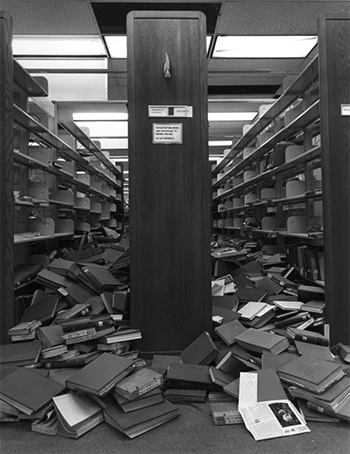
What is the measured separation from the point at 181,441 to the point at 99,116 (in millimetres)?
6207

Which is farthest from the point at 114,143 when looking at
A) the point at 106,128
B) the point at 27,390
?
the point at 27,390

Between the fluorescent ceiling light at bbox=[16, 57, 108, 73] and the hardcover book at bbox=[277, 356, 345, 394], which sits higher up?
the fluorescent ceiling light at bbox=[16, 57, 108, 73]

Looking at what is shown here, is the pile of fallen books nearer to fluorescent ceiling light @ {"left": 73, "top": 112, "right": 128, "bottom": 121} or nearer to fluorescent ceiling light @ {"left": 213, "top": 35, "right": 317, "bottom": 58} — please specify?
fluorescent ceiling light @ {"left": 213, "top": 35, "right": 317, "bottom": 58}

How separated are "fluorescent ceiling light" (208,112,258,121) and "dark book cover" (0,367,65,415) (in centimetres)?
635

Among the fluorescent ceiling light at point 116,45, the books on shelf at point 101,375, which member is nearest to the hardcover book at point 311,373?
the books on shelf at point 101,375

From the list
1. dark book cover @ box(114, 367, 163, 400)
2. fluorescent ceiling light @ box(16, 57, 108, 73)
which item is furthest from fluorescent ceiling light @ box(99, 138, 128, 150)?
dark book cover @ box(114, 367, 163, 400)

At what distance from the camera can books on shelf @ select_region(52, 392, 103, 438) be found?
1443 mm

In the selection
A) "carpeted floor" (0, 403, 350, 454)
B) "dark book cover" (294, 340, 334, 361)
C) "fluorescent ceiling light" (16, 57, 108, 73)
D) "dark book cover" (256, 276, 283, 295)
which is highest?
"fluorescent ceiling light" (16, 57, 108, 73)

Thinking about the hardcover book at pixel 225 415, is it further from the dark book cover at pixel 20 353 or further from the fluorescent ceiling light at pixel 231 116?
the fluorescent ceiling light at pixel 231 116

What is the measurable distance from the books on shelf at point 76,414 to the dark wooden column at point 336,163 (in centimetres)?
168

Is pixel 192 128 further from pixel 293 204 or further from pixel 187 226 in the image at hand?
pixel 293 204

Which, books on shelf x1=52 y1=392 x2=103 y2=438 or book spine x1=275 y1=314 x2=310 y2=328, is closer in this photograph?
books on shelf x1=52 y1=392 x2=103 y2=438

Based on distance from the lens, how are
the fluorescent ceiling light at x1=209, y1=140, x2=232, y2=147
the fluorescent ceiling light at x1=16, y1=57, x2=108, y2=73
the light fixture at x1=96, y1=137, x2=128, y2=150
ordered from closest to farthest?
the fluorescent ceiling light at x1=16, y1=57, x2=108, y2=73
the light fixture at x1=96, y1=137, x2=128, y2=150
the fluorescent ceiling light at x1=209, y1=140, x2=232, y2=147

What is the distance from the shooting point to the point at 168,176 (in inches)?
88.6
